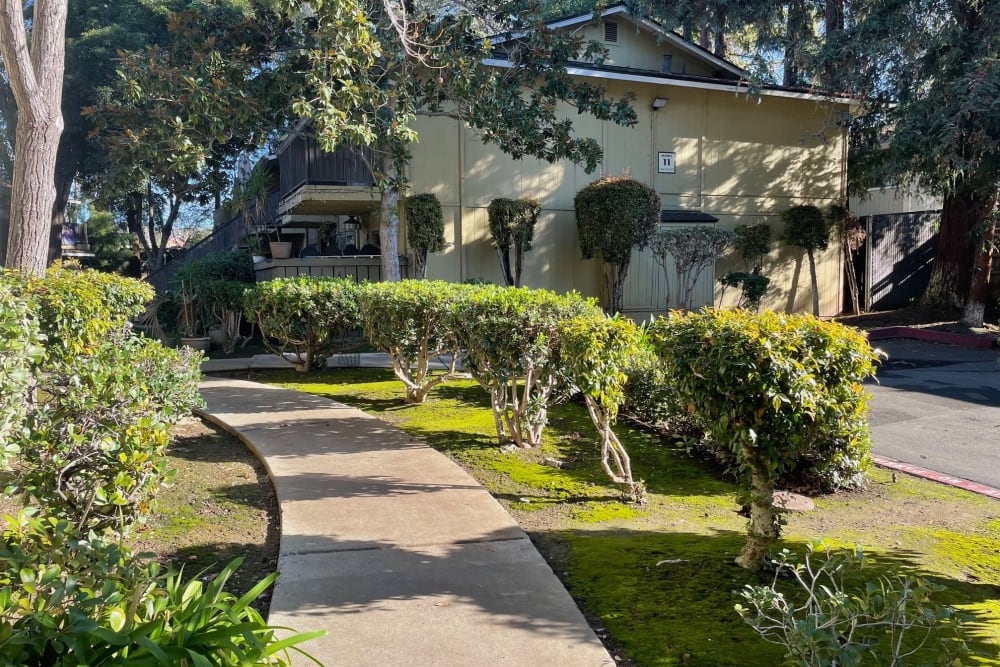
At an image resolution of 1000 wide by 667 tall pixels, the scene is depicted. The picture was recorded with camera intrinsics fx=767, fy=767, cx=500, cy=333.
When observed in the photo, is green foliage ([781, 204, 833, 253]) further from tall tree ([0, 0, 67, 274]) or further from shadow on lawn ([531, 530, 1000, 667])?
tall tree ([0, 0, 67, 274])

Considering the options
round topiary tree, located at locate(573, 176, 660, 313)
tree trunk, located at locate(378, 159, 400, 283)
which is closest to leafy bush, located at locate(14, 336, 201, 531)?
tree trunk, located at locate(378, 159, 400, 283)

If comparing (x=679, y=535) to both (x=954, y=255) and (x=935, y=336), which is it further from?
(x=954, y=255)

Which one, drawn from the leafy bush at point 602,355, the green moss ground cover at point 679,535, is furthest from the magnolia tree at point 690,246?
the leafy bush at point 602,355

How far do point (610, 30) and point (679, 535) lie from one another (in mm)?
14636

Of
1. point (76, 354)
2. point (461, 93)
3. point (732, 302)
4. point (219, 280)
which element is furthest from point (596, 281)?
point (76, 354)

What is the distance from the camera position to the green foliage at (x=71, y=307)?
514cm

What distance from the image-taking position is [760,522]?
3.97m

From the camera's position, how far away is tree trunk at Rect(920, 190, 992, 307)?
1725 cm

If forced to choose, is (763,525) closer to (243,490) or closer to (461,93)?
(243,490)

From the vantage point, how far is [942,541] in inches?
187

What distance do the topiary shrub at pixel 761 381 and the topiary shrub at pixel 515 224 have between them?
10.7m

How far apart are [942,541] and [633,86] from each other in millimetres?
13638

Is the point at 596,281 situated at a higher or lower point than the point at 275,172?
lower

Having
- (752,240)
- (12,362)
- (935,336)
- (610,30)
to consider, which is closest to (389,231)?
(610,30)
